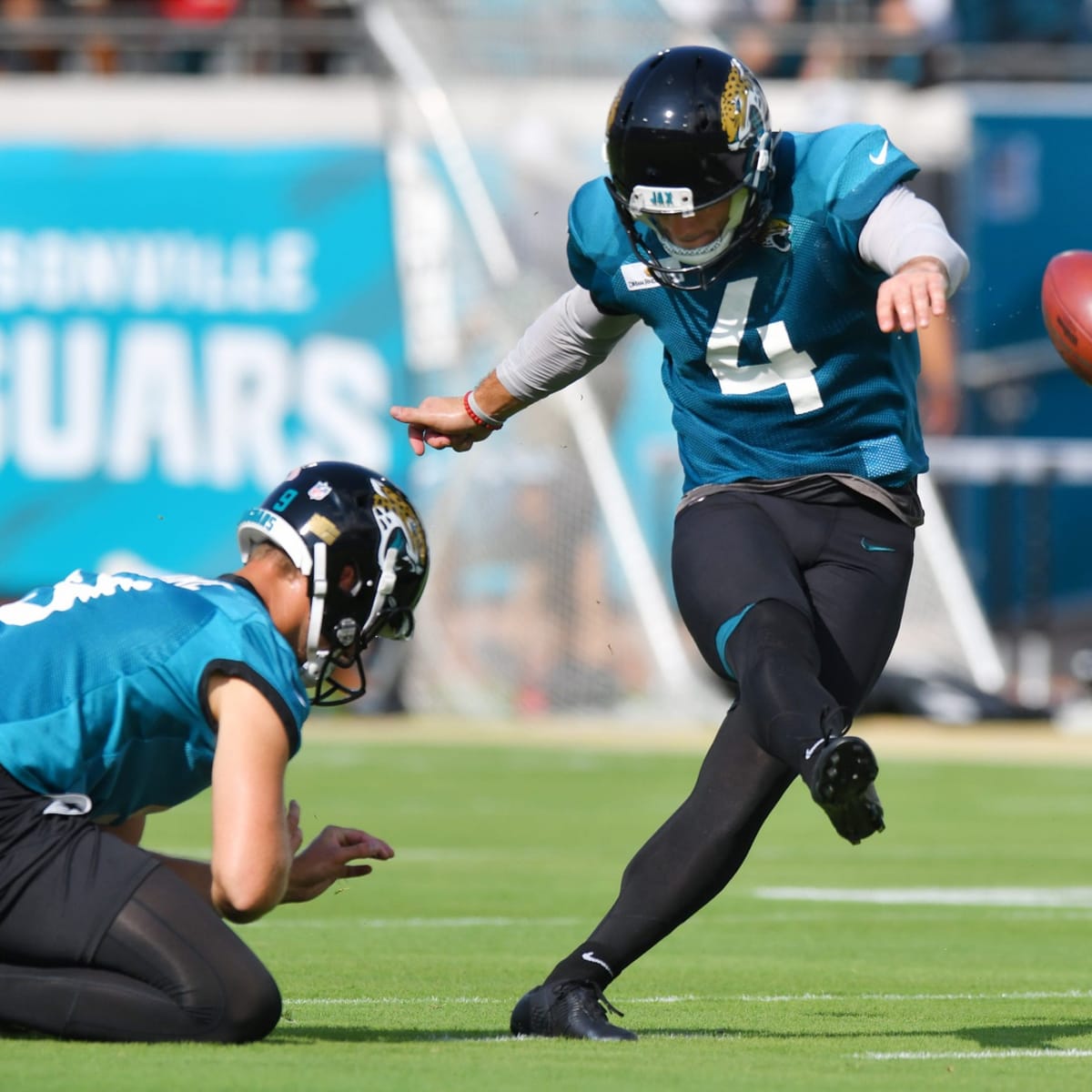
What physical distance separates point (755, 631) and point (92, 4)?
17731mm

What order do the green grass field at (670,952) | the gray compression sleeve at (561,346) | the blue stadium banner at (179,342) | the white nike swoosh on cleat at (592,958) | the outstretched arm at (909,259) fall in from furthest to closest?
the blue stadium banner at (179,342) < the gray compression sleeve at (561,346) < the white nike swoosh on cleat at (592,958) < the outstretched arm at (909,259) < the green grass field at (670,952)

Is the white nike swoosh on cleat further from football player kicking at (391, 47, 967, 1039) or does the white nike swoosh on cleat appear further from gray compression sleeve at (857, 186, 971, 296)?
gray compression sleeve at (857, 186, 971, 296)

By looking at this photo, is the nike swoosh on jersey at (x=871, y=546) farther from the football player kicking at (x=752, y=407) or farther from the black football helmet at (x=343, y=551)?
the black football helmet at (x=343, y=551)

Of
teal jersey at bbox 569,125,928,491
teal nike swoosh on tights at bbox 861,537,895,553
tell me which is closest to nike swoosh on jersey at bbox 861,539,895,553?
teal nike swoosh on tights at bbox 861,537,895,553

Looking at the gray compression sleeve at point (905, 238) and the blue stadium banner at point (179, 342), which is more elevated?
the gray compression sleeve at point (905, 238)

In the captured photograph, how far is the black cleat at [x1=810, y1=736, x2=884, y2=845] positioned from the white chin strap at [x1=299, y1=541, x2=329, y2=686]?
101 cm

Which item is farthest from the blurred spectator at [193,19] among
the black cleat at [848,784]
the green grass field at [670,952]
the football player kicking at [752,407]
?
the black cleat at [848,784]

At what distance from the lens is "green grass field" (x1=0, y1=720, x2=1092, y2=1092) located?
4133 millimetres

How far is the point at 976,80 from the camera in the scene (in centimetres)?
1998

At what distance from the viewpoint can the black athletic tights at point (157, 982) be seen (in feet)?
13.9

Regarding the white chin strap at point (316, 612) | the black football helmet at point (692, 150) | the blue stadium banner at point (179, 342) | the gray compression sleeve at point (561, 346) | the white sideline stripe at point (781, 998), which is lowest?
the blue stadium banner at point (179, 342)

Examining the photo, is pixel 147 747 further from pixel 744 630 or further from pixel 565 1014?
pixel 744 630

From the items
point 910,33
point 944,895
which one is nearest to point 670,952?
point 944,895

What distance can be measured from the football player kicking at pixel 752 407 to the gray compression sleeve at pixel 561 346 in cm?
14
